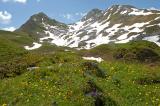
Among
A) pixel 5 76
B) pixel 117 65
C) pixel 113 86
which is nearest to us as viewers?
pixel 113 86

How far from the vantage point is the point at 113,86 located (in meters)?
27.1

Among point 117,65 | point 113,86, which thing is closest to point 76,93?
point 113,86

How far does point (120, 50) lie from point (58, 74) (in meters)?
46.8

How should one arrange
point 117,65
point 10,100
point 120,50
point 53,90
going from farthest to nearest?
point 120,50
point 117,65
point 53,90
point 10,100

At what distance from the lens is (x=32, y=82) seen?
2528cm

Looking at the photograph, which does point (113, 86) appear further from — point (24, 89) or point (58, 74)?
point (24, 89)

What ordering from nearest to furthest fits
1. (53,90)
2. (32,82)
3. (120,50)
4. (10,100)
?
1. (10,100)
2. (53,90)
3. (32,82)
4. (120,50)

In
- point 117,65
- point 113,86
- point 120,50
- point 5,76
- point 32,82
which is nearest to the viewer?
point 32,82

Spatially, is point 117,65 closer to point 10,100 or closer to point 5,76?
point 5,76

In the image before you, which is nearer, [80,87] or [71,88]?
[80,87]

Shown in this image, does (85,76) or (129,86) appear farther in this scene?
(129,86)

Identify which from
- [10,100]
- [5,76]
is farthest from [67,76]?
[5,76]

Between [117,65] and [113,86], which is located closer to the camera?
[113,86]

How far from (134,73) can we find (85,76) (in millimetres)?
7564
